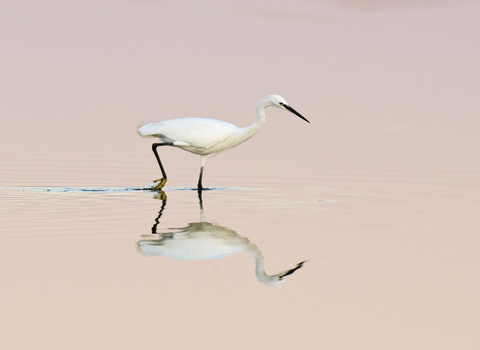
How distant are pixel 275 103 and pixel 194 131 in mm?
1741

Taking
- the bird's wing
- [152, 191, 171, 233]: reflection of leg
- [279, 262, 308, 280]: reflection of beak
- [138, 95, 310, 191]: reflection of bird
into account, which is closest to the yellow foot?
[138, 95, 310, 191]: reflection of bird

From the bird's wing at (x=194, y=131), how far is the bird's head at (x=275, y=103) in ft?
2.46

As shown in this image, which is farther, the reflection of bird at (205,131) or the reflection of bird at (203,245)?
the reflection of bird at (205,131)

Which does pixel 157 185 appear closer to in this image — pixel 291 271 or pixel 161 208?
pixel 161 208

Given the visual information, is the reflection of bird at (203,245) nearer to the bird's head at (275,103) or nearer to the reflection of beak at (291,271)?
the reflection of beak at (291,271)

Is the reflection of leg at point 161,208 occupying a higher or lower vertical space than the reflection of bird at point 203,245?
higher

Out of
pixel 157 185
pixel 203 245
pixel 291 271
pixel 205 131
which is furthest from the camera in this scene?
pixel 157 185

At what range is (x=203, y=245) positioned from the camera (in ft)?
30.9

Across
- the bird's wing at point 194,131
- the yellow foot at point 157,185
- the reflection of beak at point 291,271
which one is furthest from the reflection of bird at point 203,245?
the yellow foot at point 157,185

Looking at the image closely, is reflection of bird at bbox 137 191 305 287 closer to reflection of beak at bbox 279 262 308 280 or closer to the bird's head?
reflection of beak at bbox 279 262 308 280

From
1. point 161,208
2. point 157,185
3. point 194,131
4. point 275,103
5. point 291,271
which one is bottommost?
point 291,271

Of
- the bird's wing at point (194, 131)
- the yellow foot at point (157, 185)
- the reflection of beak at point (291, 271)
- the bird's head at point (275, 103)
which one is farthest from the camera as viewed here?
the yellow foot at point (157, 185)

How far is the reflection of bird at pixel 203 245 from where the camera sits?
8.22 meters

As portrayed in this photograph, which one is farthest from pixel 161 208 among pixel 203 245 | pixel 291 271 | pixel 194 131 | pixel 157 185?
pixel 291 271
